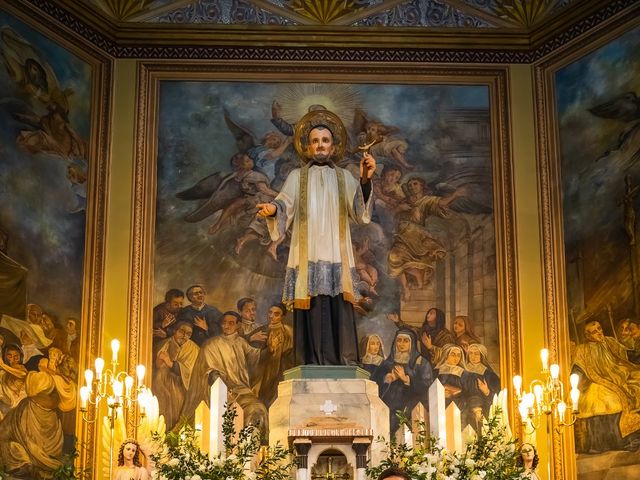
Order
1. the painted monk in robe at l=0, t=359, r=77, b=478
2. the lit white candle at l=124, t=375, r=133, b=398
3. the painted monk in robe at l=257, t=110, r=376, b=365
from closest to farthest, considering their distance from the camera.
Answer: the painted monk in robe at l=257, t=110, r=376, b=365 < the painted monk in robe at l=0, t=359, r=77, b=478 < the lit white candle at l=124, t=375, r=133, b=398

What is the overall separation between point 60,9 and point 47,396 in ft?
17.7

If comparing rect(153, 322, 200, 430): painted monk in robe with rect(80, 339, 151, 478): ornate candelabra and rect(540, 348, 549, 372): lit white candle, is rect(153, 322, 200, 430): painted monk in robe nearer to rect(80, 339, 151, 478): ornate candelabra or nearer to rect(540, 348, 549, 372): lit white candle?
rect(80, 339, 151, 478): ornate candelabra

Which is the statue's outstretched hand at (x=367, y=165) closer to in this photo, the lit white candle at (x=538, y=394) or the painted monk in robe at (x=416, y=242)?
the painted monk in robe at (x=416, y=242)

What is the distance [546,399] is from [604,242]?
2301mm

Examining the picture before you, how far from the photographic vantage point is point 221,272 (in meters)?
17.2

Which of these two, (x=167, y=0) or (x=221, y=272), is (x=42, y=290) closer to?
(x=221, y=272)

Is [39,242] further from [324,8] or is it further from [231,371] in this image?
[324,8]

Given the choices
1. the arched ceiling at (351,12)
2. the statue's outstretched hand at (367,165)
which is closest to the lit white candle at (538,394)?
the statue's outstretched hand at (367,165)

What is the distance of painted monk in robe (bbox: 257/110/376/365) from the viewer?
1378cm

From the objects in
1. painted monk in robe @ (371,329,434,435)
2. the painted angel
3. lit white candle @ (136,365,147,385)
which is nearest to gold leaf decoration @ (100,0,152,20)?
the painted angel

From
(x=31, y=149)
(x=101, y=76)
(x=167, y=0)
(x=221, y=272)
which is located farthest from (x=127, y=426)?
(x=167, y=0)

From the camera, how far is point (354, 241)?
17359 mm

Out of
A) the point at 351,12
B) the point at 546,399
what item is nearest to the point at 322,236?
the point at 546,399

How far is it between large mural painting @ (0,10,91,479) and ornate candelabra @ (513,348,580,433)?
226 inches
